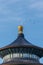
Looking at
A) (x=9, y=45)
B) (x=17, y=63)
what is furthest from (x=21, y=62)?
(x=9, y=45)

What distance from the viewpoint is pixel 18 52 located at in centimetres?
5412

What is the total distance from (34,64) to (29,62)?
84 cm

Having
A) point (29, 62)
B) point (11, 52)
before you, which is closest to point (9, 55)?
point (11, 52)

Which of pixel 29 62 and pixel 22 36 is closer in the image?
pixel 29 62

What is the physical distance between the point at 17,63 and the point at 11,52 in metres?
3.45

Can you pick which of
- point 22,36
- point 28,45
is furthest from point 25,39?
point 28,45

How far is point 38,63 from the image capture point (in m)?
51.7

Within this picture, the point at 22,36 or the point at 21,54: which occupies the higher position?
the point at 22,36

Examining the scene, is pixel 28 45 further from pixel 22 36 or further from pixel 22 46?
pixel 22 36

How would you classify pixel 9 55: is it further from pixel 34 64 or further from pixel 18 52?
pixel 34 64

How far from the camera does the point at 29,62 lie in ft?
170

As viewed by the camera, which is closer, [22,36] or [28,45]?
[28,45]

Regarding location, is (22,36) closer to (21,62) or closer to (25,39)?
(25,39)

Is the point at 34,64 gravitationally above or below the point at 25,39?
below
